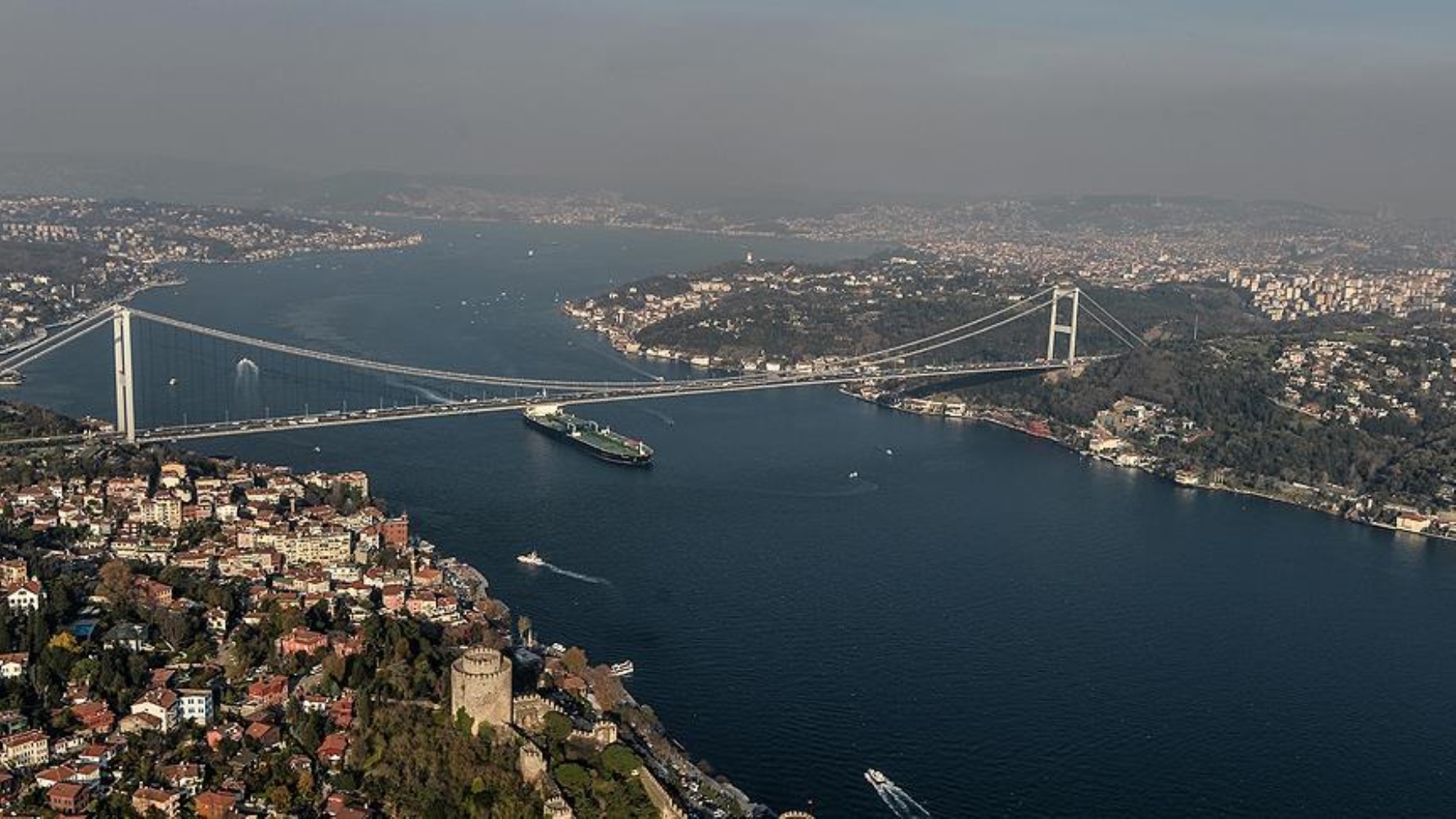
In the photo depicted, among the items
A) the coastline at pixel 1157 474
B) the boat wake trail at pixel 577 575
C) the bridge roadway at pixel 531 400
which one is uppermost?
the bridge roadway at pixel 531 400

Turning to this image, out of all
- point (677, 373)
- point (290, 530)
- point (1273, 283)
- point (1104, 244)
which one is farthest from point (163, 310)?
point (1104, 244)

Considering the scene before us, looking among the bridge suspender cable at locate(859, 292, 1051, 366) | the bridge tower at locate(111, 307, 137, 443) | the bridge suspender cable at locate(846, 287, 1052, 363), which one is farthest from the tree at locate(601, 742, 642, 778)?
the bridge suspender cable at locate(859, 292, 1051, 366)

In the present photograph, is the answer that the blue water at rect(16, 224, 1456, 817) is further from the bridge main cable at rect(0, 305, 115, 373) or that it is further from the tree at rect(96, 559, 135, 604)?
the tree at rect(96, 559, 135, 604)

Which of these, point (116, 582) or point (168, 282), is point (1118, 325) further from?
point (116, 582)

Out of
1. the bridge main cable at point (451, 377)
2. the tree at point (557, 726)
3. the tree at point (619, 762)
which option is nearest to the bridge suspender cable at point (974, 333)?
the bridge main cable at point (451, 377)

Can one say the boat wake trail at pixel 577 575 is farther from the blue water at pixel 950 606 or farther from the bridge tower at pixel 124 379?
the bridge tower at pixel 124 379

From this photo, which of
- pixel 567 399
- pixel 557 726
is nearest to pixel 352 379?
pixel 567 399

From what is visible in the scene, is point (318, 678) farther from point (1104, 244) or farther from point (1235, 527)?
point (1104, 244)
